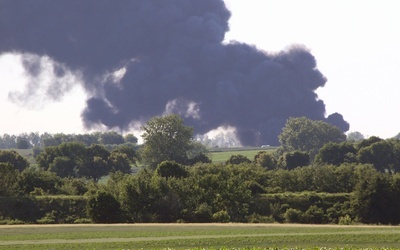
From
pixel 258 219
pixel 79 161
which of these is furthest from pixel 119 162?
pixel 258 219

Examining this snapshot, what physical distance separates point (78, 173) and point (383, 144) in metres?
55.3

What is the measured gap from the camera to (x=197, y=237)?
4531 cm

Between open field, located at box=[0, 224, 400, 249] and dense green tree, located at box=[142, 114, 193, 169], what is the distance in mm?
80949

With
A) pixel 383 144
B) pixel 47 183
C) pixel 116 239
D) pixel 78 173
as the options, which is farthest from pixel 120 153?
pixel 116 239

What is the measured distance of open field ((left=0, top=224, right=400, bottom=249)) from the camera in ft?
139

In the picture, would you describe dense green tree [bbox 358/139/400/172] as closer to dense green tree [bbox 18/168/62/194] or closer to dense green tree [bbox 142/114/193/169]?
dense green tree [bbox 142/114/193/169]

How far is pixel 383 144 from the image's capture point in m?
132

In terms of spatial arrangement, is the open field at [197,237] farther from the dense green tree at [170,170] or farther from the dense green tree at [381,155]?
the dense green tree at [381,155]

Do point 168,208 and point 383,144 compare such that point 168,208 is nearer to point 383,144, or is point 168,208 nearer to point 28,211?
point 28,211

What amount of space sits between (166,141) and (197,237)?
3552 inches

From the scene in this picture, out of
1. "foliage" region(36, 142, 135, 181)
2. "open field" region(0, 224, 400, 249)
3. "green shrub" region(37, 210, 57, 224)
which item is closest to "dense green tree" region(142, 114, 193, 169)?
"foliage" region(36, 142, 135, 181)

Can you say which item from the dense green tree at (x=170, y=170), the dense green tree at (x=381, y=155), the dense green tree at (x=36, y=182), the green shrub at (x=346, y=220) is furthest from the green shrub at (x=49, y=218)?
the dense green tree at (x=381, y=155)

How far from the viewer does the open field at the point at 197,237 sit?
42250mm

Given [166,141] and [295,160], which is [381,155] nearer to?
[295,160]
